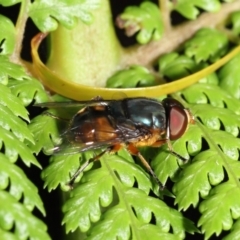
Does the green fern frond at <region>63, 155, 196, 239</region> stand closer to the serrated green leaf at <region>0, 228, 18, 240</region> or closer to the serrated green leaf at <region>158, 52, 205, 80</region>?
the serrated green leaf at <region>0, 228, 18, 240</region>

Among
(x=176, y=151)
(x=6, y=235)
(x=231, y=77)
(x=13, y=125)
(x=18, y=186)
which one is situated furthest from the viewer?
(x=231, y=77)

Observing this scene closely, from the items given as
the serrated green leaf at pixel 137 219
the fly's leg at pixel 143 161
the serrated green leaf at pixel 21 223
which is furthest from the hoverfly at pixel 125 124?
the serrated green leaf at pixel 21 223

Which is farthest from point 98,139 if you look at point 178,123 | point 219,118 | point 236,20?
point 236,20

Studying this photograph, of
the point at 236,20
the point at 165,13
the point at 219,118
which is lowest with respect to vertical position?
the point at 219,118

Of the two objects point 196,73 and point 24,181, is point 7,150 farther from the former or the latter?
point 196,73

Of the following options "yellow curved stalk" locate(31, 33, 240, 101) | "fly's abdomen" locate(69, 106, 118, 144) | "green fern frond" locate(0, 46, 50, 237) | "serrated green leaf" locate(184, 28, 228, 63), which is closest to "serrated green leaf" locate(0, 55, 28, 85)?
"green fern frond" locate(0, 46, 50, 237)

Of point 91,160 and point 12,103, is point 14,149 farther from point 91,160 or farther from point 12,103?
point 91,160

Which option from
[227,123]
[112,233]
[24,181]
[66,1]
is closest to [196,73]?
[227,123]
